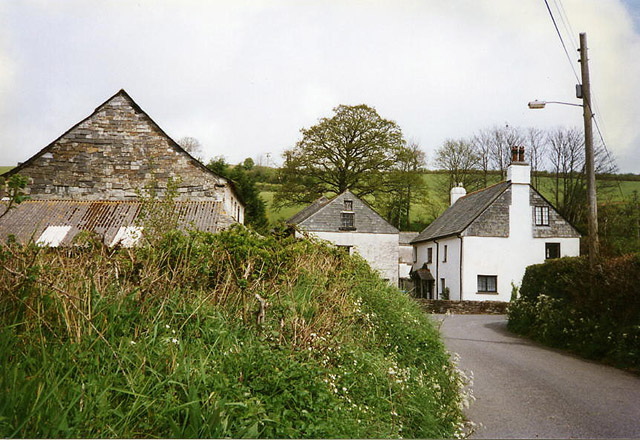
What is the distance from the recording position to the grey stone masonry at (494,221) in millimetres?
32250

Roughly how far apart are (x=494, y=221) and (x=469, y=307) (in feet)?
23.4

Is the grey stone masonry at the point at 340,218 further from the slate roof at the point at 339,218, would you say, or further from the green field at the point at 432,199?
the green field at the point at 432,199

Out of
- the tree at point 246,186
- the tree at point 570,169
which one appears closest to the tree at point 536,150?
the tree at point 570,169

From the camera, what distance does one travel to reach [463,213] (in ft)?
120

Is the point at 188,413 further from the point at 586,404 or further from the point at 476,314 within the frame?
the point at 476,314

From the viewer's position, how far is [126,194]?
19.2m

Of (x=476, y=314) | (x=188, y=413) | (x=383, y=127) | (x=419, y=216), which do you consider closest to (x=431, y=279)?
(x=476, y=314)

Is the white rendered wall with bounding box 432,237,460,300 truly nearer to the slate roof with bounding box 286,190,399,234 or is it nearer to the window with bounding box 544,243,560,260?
the slate roof with bounding box 286,190,399,234

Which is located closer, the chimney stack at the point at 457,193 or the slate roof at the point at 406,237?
the chimney stack at the point at 457,193

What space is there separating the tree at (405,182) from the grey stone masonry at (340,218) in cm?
552

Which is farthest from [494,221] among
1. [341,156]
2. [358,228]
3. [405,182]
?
[341,156]

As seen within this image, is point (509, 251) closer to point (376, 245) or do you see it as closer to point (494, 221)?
point (494, 221)

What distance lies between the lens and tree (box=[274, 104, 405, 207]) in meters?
37.8

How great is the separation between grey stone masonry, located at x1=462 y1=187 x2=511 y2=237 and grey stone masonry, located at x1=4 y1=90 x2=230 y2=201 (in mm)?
19358
